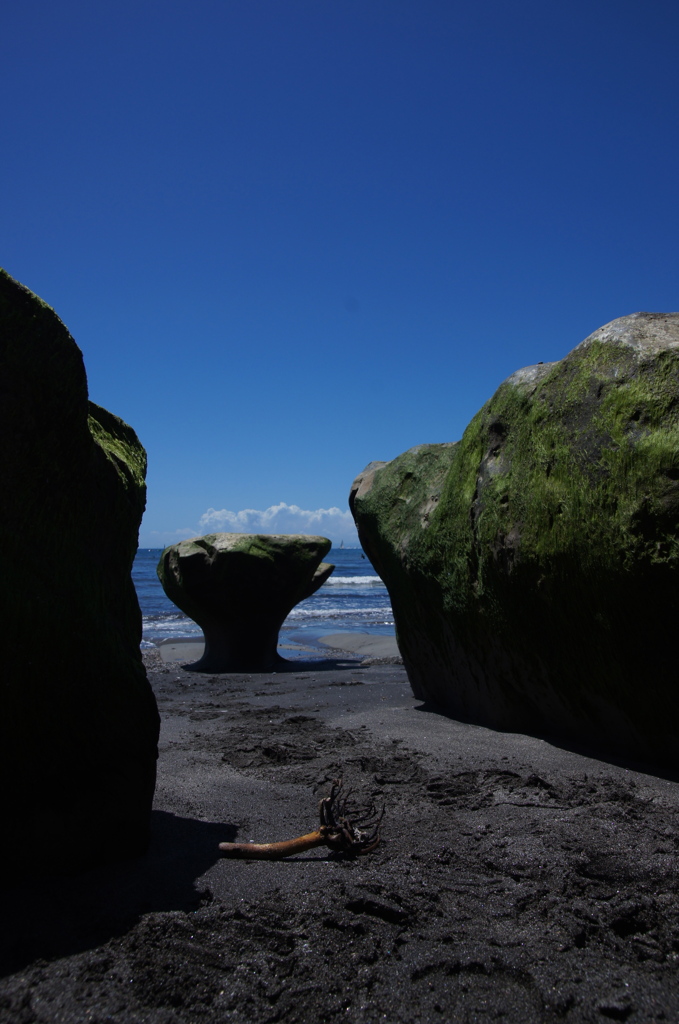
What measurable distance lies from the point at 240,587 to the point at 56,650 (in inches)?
404

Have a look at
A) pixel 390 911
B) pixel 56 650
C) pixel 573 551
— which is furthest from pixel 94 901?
pixel 573 551

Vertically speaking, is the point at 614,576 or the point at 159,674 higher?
the point at 614,576

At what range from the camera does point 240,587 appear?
1284 cm

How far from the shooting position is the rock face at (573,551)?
Answer: 11.8 ft

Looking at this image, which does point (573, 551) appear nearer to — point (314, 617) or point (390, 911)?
point (390, 911)

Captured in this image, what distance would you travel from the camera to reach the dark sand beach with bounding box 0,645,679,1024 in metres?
1.99

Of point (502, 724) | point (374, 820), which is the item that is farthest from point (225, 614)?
point (374, 820)

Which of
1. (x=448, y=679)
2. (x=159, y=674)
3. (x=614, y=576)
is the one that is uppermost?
(x=614, y=576)

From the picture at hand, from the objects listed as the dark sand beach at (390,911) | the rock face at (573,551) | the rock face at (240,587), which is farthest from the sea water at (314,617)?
the dark sand beach at (390,911)

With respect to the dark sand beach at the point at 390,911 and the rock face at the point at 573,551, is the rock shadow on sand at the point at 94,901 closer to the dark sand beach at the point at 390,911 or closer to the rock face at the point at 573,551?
the dark sand beach at the point at 390,911

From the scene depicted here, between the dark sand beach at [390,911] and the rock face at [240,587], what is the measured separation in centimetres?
884

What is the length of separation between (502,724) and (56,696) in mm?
3250

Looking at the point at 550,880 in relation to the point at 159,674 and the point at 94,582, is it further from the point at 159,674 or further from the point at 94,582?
the point at 159,674

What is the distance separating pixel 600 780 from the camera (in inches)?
142
